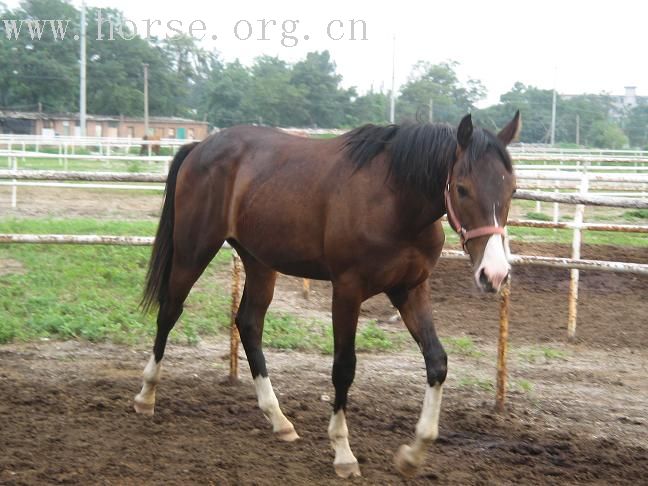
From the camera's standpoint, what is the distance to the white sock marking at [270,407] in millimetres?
4617

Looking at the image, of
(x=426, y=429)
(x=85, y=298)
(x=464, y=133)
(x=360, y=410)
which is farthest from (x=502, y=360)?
(x=85, y=298)

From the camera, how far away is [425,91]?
2258 cm

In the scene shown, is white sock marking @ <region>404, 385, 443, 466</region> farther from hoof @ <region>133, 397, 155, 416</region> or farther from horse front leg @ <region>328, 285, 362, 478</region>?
hoof @ <region>133, 397, 155, 416</region>

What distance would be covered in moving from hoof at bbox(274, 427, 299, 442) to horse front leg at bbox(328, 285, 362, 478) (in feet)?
1.57

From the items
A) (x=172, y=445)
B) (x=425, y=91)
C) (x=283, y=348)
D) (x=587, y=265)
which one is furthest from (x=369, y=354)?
(x=425, y=91)

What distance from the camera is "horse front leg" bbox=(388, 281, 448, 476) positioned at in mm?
3906

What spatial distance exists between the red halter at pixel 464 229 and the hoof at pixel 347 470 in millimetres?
1274

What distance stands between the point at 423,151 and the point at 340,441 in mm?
1583

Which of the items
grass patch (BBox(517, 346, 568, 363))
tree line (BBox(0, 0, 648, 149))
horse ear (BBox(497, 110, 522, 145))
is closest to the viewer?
horse ear (BBox(497, 110, 522, 145))

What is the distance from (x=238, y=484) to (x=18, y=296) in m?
5.11

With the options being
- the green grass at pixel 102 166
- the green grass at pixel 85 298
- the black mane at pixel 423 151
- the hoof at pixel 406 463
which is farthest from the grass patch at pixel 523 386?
the green grass at pixel 102 166

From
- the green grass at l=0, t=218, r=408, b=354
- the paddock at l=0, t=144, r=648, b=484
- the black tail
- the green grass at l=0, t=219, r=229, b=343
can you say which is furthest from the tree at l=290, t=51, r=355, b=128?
the black tail

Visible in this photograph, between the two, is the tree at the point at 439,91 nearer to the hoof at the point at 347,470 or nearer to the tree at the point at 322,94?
the tree at the point at 322,94

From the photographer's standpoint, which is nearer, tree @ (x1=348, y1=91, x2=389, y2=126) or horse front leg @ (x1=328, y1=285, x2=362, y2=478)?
horse front leg @ (x1=328, y1=285, x2=362, y2=478)
